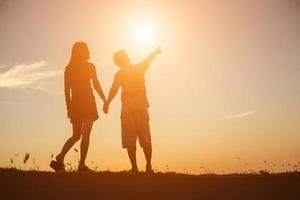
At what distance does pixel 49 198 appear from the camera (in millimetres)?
10531

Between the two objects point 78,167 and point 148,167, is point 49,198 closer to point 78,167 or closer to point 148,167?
point 78,167

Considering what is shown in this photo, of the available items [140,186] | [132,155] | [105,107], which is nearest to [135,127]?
[132,155]

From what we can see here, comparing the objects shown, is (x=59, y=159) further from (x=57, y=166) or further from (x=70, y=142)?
(x=70, y=142)

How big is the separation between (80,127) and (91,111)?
473 millimetres

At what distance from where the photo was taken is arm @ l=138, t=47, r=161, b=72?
13.8m

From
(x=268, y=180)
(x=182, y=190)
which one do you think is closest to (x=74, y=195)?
(x=182, y=190)

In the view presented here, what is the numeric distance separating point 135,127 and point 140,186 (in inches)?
99.3

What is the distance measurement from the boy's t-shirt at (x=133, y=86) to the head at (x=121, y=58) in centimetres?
16

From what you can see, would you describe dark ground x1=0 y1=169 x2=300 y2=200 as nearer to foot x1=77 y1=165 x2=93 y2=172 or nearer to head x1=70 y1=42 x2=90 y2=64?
foot x1=77 y1=165 x2=93 y2=172

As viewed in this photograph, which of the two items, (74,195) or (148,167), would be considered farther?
(148,167)

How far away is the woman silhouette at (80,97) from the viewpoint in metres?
12.9

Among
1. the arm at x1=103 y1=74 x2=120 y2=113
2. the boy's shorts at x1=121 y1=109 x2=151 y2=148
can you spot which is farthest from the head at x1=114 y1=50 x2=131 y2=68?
the boy's shorts at x1=121 y1=109 x2=151 y2=148

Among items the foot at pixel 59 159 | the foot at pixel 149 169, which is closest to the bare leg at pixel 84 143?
the foot at pixel 59 159

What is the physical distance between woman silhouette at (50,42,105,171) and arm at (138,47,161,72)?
3.90 feet
